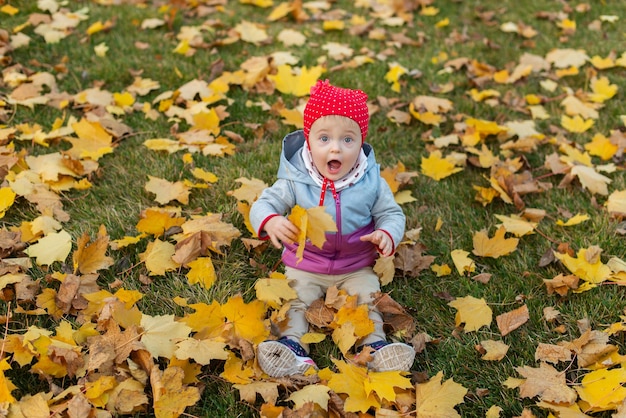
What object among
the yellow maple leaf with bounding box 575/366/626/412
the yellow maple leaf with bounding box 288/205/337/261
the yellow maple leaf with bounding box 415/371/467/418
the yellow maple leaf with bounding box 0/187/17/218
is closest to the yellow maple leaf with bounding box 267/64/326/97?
the yellow maple leaf with bounding box 0/187/17/218

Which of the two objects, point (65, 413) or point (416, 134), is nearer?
point (65, 413)

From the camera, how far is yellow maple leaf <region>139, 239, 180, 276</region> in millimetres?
2498

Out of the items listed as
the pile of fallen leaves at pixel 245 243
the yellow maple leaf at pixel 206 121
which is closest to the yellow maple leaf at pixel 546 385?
the pile of fallen leaves at pixel 245 243

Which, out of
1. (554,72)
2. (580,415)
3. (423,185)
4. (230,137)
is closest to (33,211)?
(230,137)

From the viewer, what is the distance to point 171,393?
75.6 inches

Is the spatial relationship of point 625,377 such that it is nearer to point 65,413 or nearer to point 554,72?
point 65,413

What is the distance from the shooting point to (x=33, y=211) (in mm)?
2807

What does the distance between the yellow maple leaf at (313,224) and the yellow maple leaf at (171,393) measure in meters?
0.56

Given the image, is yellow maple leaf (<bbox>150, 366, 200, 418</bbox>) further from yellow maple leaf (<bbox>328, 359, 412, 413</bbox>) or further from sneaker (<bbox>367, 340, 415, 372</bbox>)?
sneaker (<bbox>367, 340, 415, 372</bbox>)

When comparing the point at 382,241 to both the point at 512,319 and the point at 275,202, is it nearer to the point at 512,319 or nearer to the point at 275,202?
the point at 275,202

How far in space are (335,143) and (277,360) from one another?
0.80 metres

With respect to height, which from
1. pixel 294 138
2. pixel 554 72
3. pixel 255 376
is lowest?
pixel 554 72

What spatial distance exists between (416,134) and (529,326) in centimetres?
162

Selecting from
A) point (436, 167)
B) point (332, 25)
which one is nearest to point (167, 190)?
point (436, 167)
